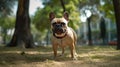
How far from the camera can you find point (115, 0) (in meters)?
19.5

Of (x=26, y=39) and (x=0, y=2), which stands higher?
(x=0, y=2)

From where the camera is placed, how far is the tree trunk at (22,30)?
71.1 ft

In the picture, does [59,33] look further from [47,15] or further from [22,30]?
[47,15]

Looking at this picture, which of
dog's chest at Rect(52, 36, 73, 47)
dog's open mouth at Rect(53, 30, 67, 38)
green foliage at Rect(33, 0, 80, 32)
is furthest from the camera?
green foliage at Rect(33, 0, 80, 32)

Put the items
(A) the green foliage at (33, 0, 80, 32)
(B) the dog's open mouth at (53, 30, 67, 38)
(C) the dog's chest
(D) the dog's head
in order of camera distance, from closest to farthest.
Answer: (D) the dog's head
(B) the dog's open mouth at (53, 30, 67, 38)
(C) the dog's chest
(A) the green foliage at (33, 0, 80, 32)

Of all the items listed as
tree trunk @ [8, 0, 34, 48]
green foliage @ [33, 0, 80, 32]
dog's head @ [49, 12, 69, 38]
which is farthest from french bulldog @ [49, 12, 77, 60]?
green foliage @ [33, 0, 80, 32]

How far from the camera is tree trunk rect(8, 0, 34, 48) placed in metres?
21.7

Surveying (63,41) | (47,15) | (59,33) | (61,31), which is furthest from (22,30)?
(47,15)

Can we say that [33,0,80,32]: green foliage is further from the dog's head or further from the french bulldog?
the dog's head

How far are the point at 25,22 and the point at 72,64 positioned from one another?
13.3 m

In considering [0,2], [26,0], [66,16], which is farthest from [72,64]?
[0,2]

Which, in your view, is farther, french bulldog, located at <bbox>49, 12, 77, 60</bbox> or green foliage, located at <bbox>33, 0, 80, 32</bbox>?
green foliage, located at <bbox>33, 0, 80, 32</bbox>

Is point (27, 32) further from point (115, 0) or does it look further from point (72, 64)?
point (72, 64)

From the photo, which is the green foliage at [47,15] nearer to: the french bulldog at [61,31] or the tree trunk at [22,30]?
the tree trunk at [22,30]
